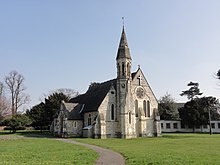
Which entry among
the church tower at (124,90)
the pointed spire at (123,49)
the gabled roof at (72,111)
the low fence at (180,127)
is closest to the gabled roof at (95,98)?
the gabled roof at (72,111)

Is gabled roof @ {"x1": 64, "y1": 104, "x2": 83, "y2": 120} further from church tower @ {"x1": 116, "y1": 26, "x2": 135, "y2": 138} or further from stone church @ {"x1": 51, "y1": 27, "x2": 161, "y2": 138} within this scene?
church tower @ {"x1": 116, "y1": 26, "x2": 135, "y2": 138}

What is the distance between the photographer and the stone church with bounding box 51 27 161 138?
44844 millimetres

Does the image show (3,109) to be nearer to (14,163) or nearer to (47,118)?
(47,118)

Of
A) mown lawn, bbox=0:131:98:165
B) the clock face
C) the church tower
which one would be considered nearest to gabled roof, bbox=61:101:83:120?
the church tower

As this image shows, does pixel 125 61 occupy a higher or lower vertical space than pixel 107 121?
higher

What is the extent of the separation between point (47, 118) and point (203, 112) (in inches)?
1512

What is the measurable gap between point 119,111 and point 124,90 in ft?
12.2

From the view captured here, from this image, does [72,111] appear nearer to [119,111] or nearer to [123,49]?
[119,111]

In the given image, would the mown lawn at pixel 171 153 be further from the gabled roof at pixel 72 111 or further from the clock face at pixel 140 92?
the gabled roof at pixel 72 111

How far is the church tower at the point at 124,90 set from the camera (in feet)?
146

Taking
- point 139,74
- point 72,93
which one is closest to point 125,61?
point 139,74

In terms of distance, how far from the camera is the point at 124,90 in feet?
150

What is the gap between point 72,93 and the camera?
277ft

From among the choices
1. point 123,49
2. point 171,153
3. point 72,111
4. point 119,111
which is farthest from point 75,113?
point 171,153
